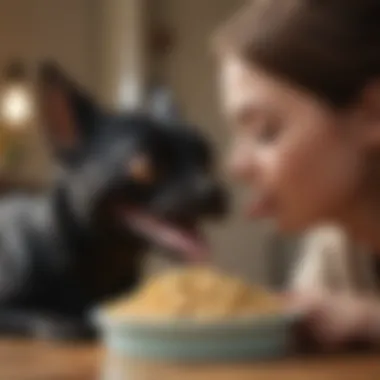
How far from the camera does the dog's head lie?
1.11m

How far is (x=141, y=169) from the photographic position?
1.13 m

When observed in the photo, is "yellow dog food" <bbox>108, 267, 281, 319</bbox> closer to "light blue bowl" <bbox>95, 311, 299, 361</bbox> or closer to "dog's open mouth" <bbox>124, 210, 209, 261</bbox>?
"light blue bowl" <bbox>95, 311, 299, 361</bbox>

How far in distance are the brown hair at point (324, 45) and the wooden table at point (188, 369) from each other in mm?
232

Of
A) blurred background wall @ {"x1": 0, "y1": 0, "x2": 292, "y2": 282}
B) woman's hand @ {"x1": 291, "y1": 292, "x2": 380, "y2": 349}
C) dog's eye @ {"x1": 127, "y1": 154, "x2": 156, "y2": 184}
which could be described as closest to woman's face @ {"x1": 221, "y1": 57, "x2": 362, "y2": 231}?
woman's hand @ {"x1": 291, "y1": 292, "x2": 380, "y2": 349}

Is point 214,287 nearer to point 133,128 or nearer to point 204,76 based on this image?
point 133,128

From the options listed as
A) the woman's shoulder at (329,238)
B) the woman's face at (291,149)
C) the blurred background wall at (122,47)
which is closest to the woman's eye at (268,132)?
the woman's face at (291,149)

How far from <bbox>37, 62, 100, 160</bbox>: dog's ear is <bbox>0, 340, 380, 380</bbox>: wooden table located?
0.31m

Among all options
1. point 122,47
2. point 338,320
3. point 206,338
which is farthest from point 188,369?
point 122,47

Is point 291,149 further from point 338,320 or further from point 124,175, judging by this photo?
point 124,175

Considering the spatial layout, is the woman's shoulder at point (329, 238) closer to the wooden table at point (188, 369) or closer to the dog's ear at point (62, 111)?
the dog's ear at point (62, 111)

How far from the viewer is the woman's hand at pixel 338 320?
0.95 meters

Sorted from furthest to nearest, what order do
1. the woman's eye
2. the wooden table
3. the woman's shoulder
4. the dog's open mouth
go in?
the woman's shoulder < the dog's open mouth < the woman's eye < the wooden table

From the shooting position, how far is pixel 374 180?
34.4 inches

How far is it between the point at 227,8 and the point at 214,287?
223 cm
